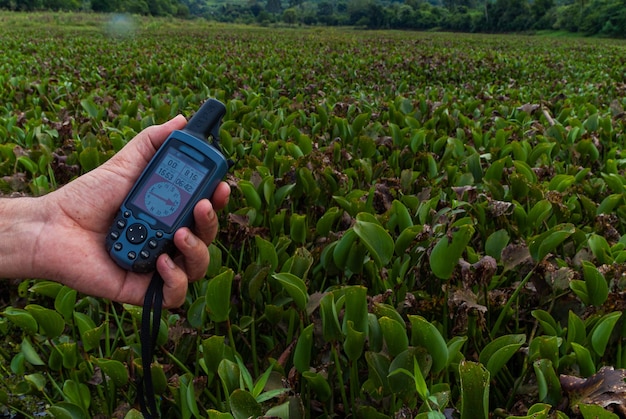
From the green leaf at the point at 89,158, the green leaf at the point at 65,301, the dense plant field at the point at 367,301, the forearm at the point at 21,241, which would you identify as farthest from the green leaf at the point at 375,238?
the green leaf at the point at 89,158

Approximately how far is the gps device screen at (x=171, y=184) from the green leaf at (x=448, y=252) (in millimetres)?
690

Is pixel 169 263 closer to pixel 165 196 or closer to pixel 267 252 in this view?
pixel 165 196

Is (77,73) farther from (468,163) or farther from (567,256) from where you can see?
(567,256)

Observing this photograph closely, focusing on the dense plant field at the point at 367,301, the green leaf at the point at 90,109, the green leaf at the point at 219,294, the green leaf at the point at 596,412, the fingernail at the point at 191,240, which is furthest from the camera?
the green leaf at the point at 90,109

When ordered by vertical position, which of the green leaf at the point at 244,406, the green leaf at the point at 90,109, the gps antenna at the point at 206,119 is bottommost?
the green leaf at the point at 244,406

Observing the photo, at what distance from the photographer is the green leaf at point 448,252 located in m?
1.37

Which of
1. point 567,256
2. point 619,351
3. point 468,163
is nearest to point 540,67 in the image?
point 468,163

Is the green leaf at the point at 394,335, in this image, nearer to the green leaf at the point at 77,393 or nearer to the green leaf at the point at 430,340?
the green leaf at the point at 430,340

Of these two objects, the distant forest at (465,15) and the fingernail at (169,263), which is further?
the distant forest at (465,15)

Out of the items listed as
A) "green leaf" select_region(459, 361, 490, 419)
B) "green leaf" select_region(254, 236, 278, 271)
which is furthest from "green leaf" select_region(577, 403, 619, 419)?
"green leaf" select_region(254, 236, 278, 271)

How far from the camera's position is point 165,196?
1518 millimetres

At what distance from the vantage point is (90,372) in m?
1.51

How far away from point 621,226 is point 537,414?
1505mm

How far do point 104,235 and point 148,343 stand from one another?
1.69ft
